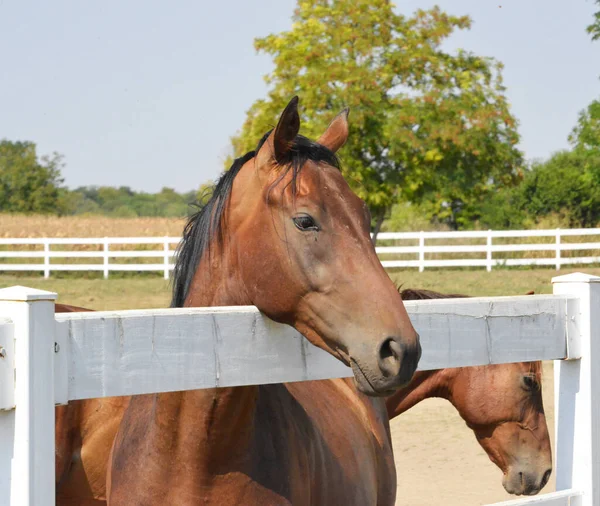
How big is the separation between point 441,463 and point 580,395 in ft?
14.0

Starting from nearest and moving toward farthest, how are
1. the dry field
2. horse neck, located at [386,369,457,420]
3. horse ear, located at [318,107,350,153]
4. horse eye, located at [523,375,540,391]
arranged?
1. horse ear, located at [318,107,350,153]
2. horse eye, located at [523,375,540,391]
3. horse neck, located at [386,369,457,420]
4. the dry field

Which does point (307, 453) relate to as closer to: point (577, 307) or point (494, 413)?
point (577, 307)

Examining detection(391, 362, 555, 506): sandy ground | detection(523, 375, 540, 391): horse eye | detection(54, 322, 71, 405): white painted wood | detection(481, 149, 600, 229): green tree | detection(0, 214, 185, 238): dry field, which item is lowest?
detection(391, 362, 555, 506): sandy ground

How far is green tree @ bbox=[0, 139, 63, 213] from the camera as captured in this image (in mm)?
55906

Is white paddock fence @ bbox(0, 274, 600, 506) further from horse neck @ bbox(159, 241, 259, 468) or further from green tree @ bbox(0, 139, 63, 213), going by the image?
green tree @ bbox(0, 139, 63, 213)

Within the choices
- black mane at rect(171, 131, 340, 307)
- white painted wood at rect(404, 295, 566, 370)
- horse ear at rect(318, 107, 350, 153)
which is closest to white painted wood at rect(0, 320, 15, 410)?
black mane at rect(171, 131, 340, 307)

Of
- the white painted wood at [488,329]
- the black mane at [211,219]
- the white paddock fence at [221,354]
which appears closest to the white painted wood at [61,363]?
the white paddock fence at [221,354]

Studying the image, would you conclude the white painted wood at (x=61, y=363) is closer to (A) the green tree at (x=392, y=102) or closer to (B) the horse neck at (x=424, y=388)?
(B) the horse neck at (x=424, y=388)

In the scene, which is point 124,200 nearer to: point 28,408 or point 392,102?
point 392,102

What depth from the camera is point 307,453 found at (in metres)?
2.92

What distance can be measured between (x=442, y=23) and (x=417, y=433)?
1616 cm

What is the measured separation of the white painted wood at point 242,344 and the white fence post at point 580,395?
7 centimetres

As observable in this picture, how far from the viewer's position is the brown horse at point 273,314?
230 cm

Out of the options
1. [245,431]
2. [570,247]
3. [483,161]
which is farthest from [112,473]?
[570,247]
